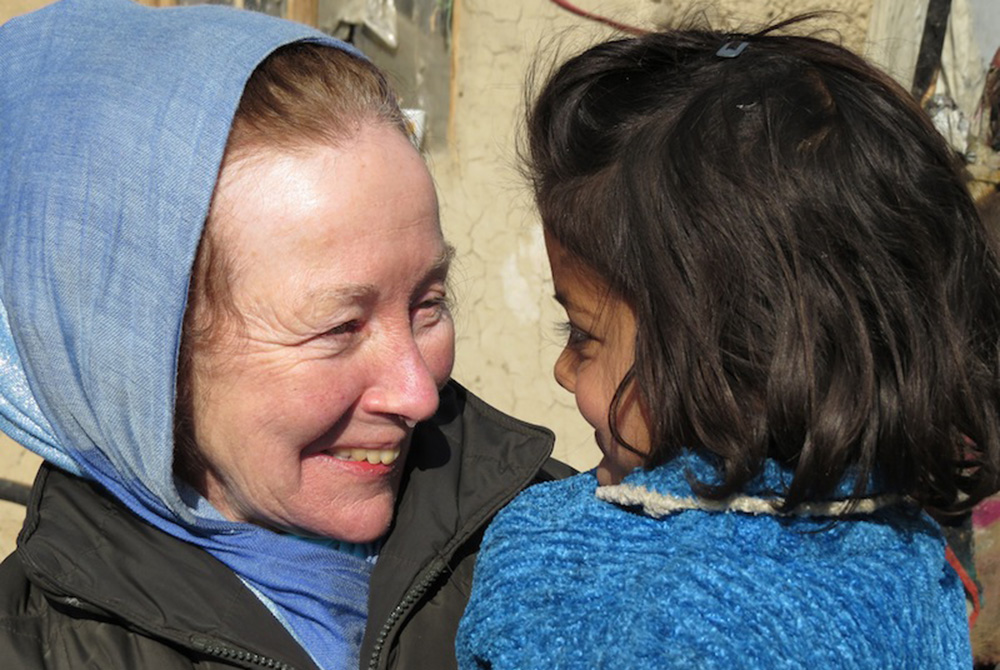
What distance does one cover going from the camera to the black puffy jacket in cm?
145

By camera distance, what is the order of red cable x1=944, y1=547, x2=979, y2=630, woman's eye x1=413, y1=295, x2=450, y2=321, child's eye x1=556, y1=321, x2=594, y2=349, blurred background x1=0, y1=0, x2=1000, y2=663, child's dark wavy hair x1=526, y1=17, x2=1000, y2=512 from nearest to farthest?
child's dark wavy hair x1=526, y1=17, x2=1000, y2=512 < child's eye x1=556, y1=321, x2=594, y2=349 < woman's eye x1=413, y1=295, x2=450, y2=321 < red cable x1=944, y1=547, x2=979, y2=630 < blurred background x1=0, y1=0, x2=1000, y2=663

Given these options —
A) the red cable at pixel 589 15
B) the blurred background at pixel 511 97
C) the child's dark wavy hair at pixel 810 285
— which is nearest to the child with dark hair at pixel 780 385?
the child's dark wavy hair at pixel 810 285

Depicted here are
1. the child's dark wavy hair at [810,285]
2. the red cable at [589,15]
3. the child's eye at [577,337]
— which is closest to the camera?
the child's dark wavy hair at [810,285]

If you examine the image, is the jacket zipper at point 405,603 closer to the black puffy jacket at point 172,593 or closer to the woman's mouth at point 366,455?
the black puffy jacket at point 172,593

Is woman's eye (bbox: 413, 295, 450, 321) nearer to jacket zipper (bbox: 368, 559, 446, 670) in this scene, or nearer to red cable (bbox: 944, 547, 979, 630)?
jacket zipper (bbox: 368, 559, 446, 670)

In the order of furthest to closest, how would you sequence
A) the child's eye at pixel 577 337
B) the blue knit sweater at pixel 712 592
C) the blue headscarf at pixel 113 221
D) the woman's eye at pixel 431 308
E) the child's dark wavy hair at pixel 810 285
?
the woman's eye at pixel 431 308
the child's eye at pixel 577 337
the blue headscarf at pixel 113 221
the child's dark wavy hair at pixel 810 285
the blue knit sweater at pixel 712 592

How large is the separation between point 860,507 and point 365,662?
2.52 ft

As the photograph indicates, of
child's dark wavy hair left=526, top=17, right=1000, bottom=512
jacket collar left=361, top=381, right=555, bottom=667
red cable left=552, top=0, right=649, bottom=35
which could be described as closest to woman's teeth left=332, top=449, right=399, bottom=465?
jacket collar left=361, top=381, right=555, bottom=667

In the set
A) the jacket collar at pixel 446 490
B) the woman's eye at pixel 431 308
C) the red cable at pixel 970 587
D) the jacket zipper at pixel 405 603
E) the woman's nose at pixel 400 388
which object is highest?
the woman's eye at pixel 431 308

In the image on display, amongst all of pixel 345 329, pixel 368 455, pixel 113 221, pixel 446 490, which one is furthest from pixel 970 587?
pixel 113 221

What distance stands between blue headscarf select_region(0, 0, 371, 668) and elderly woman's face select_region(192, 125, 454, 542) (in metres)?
0.08

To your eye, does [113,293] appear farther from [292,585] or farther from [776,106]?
[776,106]

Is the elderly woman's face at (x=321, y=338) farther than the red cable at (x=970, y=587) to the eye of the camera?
No

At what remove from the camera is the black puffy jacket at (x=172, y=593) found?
1452mm
